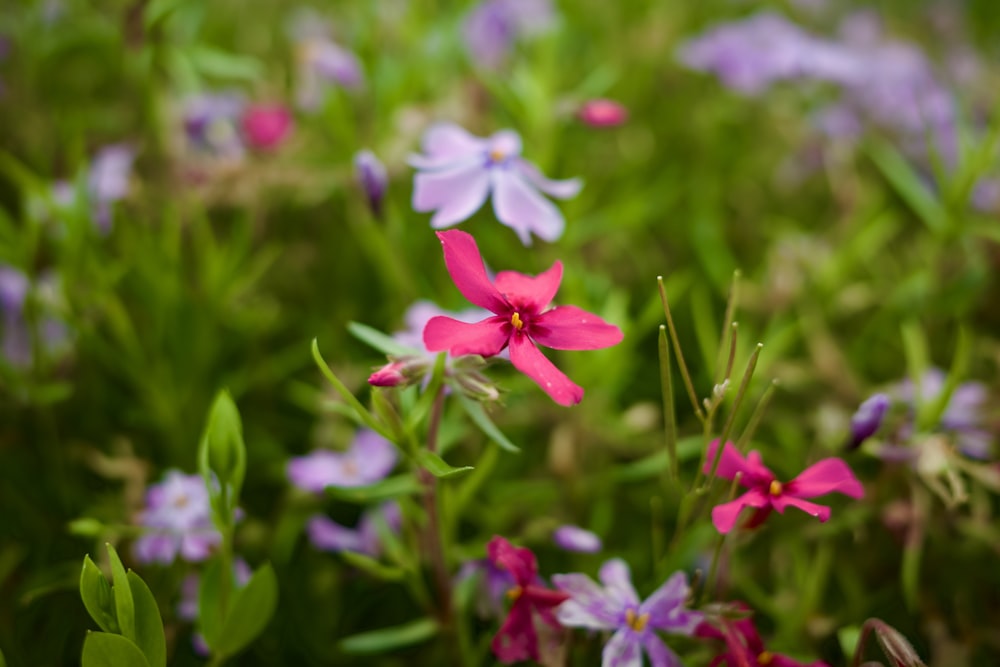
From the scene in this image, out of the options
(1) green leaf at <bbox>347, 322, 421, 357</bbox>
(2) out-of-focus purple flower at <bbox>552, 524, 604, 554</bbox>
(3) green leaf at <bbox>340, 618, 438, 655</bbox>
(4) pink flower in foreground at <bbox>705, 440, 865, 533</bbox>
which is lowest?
(3) green leaf at <bbox>340, 618, 438, 655</bbox>

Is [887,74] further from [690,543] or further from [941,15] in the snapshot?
[690,543]

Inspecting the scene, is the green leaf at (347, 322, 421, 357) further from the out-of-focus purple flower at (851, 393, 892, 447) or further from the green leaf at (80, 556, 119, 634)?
the out-of-focus purple flower at (851, 393, 892, 447)

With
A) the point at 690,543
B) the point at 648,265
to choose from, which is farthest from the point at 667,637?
the point at 648,265

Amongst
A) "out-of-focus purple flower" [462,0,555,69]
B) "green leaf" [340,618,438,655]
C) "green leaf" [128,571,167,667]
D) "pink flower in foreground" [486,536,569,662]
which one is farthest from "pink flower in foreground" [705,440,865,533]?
"out-of-focus purple flower" [462,0,555,69]

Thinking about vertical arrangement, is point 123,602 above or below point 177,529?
above

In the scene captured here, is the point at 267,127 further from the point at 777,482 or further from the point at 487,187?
the point at 777,482

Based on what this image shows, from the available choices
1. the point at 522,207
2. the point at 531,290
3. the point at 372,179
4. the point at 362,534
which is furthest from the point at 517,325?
the point at 362,534

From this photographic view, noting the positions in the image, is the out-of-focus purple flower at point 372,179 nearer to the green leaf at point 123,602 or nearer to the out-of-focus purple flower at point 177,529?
the out-of-focus purple flower at point 177,529
